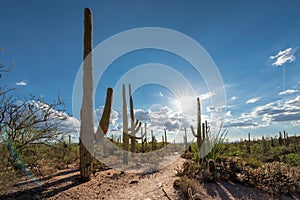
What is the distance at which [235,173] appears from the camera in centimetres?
678

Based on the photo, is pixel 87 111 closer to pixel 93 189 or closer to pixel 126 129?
pixel 93 189

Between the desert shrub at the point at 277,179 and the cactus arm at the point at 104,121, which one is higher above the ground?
the cactus arm at the point at 104,121

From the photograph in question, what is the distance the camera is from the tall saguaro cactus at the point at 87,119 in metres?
6.73

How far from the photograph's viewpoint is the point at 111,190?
607cm

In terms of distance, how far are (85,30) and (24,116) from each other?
11.6 feet

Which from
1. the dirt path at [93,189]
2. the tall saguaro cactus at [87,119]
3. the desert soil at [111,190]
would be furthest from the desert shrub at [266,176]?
the tall saguaro cactus at [87,119]

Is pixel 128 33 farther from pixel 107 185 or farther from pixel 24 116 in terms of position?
pixel 107 185

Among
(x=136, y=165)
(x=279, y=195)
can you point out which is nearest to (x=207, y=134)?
(x=279, y=195)

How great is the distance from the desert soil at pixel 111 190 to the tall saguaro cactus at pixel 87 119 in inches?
18.8

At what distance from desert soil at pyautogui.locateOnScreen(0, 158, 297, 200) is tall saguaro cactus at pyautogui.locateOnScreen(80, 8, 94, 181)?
0.48 m

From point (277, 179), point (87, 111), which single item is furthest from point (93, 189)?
point (277, 179)

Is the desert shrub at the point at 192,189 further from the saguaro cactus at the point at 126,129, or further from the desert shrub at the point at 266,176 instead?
the saguaro cactus at the point at 126,129

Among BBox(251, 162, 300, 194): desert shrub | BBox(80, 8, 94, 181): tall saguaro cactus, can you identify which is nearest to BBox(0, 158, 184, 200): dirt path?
BBox(80, 8, 94, 181): tall saguaro cactus

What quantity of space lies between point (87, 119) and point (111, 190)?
89.1 inches
